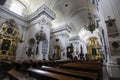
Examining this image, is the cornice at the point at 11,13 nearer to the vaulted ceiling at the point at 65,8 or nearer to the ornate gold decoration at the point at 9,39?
the ornate gold decoration at the point at 9,39

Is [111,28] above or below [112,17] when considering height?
below

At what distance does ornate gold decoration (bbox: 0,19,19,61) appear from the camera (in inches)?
297

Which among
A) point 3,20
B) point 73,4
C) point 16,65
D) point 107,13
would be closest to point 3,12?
point 3,20

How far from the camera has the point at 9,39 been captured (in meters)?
8.09

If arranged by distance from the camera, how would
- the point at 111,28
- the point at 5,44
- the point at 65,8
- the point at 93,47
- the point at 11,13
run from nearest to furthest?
the point at 111,28, the point at 5,44, the point at 11,13, the point at 65,8, the point at 93,47

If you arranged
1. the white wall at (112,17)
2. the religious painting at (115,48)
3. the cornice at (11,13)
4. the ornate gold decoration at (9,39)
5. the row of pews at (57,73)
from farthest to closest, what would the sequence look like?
1. the cornice at (11,13)
2. the ornate gold decoration at (9,39)
3. the religious painting at (115,48)
4. the white wall at (112,17)
5. the row of pews at (57,73)

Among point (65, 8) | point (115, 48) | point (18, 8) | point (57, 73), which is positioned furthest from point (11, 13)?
point (115, 48)

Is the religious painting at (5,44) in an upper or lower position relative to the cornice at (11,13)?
lower

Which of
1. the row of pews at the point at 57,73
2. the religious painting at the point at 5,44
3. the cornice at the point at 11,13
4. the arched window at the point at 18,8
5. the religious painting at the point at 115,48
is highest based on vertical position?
the arched window at the point at 18,8

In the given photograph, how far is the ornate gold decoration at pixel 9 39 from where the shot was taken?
7.53 m

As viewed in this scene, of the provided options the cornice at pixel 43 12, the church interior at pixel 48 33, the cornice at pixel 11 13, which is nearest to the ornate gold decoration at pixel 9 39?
the church interior at pixel 48 33

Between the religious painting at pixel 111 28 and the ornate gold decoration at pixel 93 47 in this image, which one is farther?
the ornate gold decoration at pixel 93 47

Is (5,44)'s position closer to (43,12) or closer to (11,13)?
(11,13)

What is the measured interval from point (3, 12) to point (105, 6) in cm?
900
